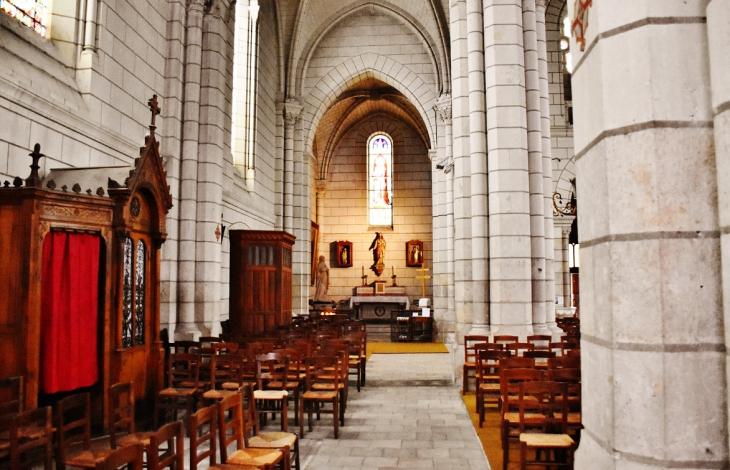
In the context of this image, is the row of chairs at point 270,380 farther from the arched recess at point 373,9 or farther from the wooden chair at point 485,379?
the arched recess at point 373,9

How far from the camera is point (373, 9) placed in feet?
67.5

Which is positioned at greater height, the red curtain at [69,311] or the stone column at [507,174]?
the stone column at [507,174]

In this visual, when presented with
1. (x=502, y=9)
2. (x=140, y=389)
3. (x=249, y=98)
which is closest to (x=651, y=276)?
(x=140, y=389)

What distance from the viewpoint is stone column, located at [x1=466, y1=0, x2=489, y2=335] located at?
986 cm

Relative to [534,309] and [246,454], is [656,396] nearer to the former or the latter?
[246,454]

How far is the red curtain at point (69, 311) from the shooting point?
5867mm

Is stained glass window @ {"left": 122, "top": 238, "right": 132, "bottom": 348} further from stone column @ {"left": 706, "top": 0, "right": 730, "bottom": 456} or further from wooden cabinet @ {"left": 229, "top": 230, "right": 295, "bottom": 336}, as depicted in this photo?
wooden cabinet @ {"left": 229, "top": 230, "right": 295, "bottom": 336}

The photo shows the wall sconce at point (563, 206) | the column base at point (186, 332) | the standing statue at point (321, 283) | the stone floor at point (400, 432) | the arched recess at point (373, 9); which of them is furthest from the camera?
the standing statue at point (321, 283)

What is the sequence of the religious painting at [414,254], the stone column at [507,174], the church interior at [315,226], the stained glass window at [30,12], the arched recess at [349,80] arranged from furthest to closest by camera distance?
the religious painting at [414,254], the arched recess at [349,80], the stone column at [507,174], the stained glass window at [30,12], the church interior at [315,226]

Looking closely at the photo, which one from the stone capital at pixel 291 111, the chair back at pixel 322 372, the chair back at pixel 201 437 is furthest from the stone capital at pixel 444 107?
the chair back at pixel 201 437

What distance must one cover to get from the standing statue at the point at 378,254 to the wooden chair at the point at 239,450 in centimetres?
2191

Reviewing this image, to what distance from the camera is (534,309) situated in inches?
380

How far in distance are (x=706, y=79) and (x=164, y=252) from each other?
10.5 meters

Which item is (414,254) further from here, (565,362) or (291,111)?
(565,362)
